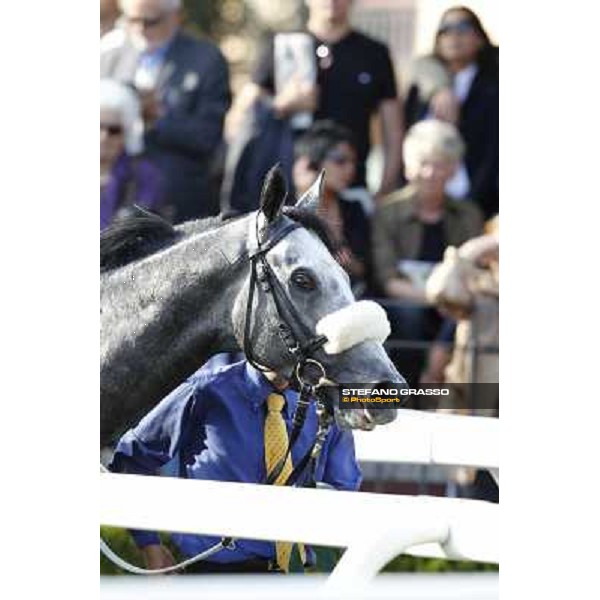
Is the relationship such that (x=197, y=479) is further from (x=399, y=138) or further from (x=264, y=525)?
(x=399, y=138)

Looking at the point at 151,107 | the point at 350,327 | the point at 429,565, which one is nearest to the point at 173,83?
the point at 151,107

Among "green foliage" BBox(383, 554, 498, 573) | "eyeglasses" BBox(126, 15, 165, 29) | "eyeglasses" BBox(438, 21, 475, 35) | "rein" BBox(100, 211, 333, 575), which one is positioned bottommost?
"green foliage" BBox(383, 554, 498, 573)

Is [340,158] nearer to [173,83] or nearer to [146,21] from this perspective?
[173,83]

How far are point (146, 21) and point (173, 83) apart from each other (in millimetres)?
151

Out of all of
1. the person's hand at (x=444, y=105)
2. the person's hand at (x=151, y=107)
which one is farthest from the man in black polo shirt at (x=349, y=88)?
the person's hand at (x=151, y=107)

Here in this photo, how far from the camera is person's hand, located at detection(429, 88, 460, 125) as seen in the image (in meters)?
4.09

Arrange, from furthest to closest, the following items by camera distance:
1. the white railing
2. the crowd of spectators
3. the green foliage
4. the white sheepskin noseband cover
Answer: the green foliage, the crowd of spectators, the white sheepskin noseband cover, the white railing

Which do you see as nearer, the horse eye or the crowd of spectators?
the horse eye

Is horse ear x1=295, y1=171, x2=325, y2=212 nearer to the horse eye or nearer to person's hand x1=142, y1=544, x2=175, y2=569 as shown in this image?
the horse eye

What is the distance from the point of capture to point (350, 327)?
10.5 feet

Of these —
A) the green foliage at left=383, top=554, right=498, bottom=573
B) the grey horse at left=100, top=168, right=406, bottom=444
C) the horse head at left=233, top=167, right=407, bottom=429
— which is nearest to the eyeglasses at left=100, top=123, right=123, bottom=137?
the grey horse at left=100, top=168, right=406, bottom=444
